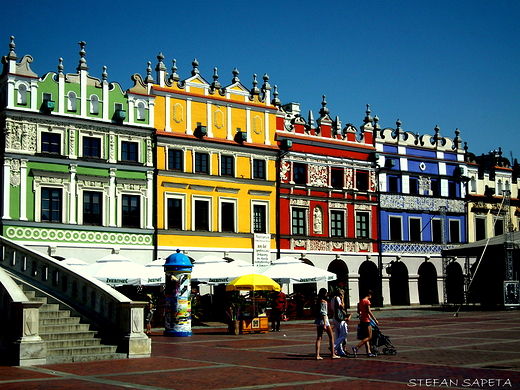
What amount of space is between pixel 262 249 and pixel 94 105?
1277 cm

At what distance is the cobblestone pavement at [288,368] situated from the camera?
13688mm

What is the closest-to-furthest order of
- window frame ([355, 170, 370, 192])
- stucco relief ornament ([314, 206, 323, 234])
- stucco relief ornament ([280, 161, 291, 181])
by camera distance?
stucco relief ornament ([280, 161, 291, 181]), stucco relief ornament ([314, 206, 323, 234]), window frame ([355, 170, 370, 192])

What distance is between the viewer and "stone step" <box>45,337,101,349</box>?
707 inches

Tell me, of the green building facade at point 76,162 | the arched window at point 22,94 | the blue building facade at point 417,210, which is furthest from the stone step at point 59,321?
the blue building facade at point 417,210

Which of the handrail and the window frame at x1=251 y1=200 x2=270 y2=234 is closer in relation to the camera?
→ the handrail

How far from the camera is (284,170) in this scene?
46562 millimetres

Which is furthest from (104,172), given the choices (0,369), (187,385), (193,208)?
(187,385)

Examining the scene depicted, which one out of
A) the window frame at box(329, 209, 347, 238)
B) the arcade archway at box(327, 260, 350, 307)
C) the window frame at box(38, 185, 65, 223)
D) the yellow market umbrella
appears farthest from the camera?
the window frame at box(329, 209, 347, 238)

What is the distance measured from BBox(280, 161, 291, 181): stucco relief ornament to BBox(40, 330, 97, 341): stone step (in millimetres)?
28251

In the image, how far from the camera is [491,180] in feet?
192

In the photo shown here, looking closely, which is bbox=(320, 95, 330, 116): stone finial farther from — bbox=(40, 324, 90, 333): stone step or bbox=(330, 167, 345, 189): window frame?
bbox=(40, 324, 90, 333): stone step

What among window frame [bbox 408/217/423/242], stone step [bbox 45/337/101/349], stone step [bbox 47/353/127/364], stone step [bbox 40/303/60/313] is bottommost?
stone step [bbox 47/353/127/364]

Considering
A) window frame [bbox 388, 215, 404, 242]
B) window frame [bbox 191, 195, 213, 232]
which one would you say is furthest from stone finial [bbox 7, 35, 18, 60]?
window frame [bbox 388, 215, 404, 242]

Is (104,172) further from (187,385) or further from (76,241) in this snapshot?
(187,385)
